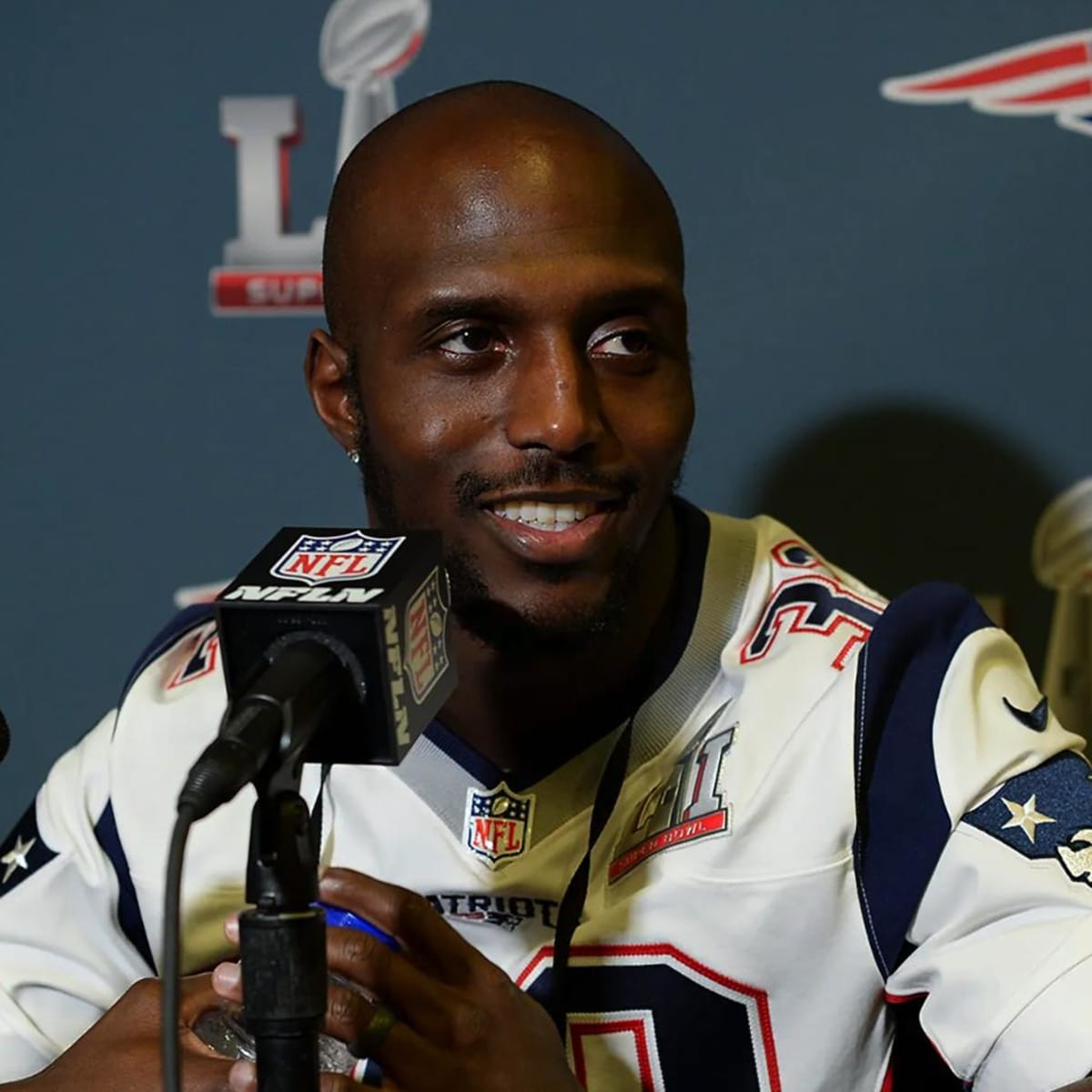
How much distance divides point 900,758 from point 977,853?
0.26ft

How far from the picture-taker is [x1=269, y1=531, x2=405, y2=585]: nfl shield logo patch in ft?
2.44

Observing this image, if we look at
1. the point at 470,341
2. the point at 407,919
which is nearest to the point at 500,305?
the point at 470,341

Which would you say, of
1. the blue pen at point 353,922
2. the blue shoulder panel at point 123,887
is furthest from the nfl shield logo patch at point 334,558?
the blue shoulder panel at point 123,887

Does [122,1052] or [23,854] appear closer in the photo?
[122,1052]

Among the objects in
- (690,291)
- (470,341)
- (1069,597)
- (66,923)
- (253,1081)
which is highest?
(470,341)

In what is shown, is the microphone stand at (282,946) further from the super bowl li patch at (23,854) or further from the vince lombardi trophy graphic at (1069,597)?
the vince lombardi trophy graphic at (1069,597)

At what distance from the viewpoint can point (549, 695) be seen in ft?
3.87

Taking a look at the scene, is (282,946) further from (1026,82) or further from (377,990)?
(1026,82)

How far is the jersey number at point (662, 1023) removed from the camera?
1.10m

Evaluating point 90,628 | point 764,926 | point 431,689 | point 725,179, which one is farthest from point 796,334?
point 431,689

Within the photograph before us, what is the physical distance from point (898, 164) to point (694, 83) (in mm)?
188

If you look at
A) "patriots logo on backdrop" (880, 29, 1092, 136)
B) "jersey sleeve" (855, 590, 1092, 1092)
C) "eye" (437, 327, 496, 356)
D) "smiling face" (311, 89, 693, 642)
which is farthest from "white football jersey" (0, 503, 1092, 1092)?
"patriots logo on backdrop" (880, 29, 1092, 136)

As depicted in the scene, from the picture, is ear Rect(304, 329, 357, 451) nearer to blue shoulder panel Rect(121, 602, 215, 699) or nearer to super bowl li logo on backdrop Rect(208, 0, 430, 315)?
blue shoulder panel Rect(121, 602, 215, 699)

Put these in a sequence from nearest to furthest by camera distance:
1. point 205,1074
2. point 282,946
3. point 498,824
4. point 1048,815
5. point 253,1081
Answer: point 282,946 → point 253,1081 → point 205,1074 → point 1048,815 → point 498,824
